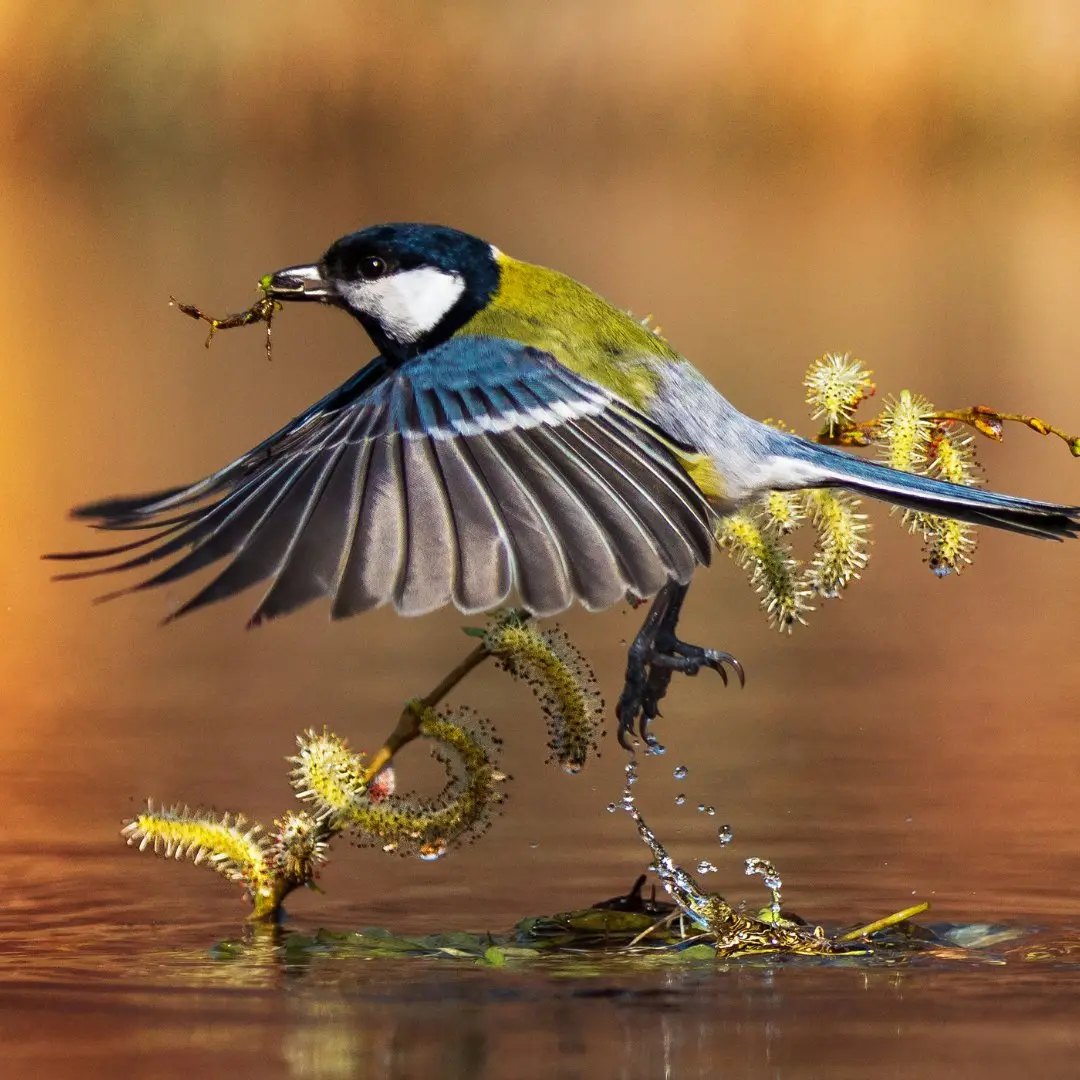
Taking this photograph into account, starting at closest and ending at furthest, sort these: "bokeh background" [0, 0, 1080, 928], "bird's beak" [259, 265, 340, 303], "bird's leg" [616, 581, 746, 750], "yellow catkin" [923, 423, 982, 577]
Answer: "yellow catkin" [923, 423, 982, 577], "bird's leg" [616, 581, 746, 750], "bird's beak" [259, 265, 340, 303], "bokeh background" [0, 0, 1080, 928]

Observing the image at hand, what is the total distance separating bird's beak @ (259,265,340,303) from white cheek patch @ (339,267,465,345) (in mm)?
37

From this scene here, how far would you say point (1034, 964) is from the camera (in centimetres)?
438

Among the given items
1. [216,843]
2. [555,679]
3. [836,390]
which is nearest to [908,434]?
[836,390]

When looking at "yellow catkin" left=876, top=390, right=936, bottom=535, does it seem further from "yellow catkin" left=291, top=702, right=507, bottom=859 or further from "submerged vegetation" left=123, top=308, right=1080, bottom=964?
"yellow catkin" left=291, top=702, right=507, bottom=859

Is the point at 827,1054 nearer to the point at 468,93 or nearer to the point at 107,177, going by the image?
the point at 468,93

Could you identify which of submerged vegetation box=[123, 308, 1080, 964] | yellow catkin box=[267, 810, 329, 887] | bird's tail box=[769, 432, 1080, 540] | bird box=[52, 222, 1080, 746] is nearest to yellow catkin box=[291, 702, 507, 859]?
submerged vegetation box=[123, 308, 1080, 964]

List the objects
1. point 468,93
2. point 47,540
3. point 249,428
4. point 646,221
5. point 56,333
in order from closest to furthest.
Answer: point 47,540 → point 249,428 → point 56,333 → point 646,221 → point 468,93

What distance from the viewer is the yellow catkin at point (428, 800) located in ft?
14.8

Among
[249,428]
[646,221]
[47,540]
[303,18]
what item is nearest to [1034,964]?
[47,540]

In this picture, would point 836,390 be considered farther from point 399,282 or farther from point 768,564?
point 399,282

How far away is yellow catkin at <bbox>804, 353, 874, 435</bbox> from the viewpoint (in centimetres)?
477

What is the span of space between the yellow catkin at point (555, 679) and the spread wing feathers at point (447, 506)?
348 mm

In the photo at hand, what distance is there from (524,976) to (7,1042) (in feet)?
3.18

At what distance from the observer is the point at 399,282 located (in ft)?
17.3
